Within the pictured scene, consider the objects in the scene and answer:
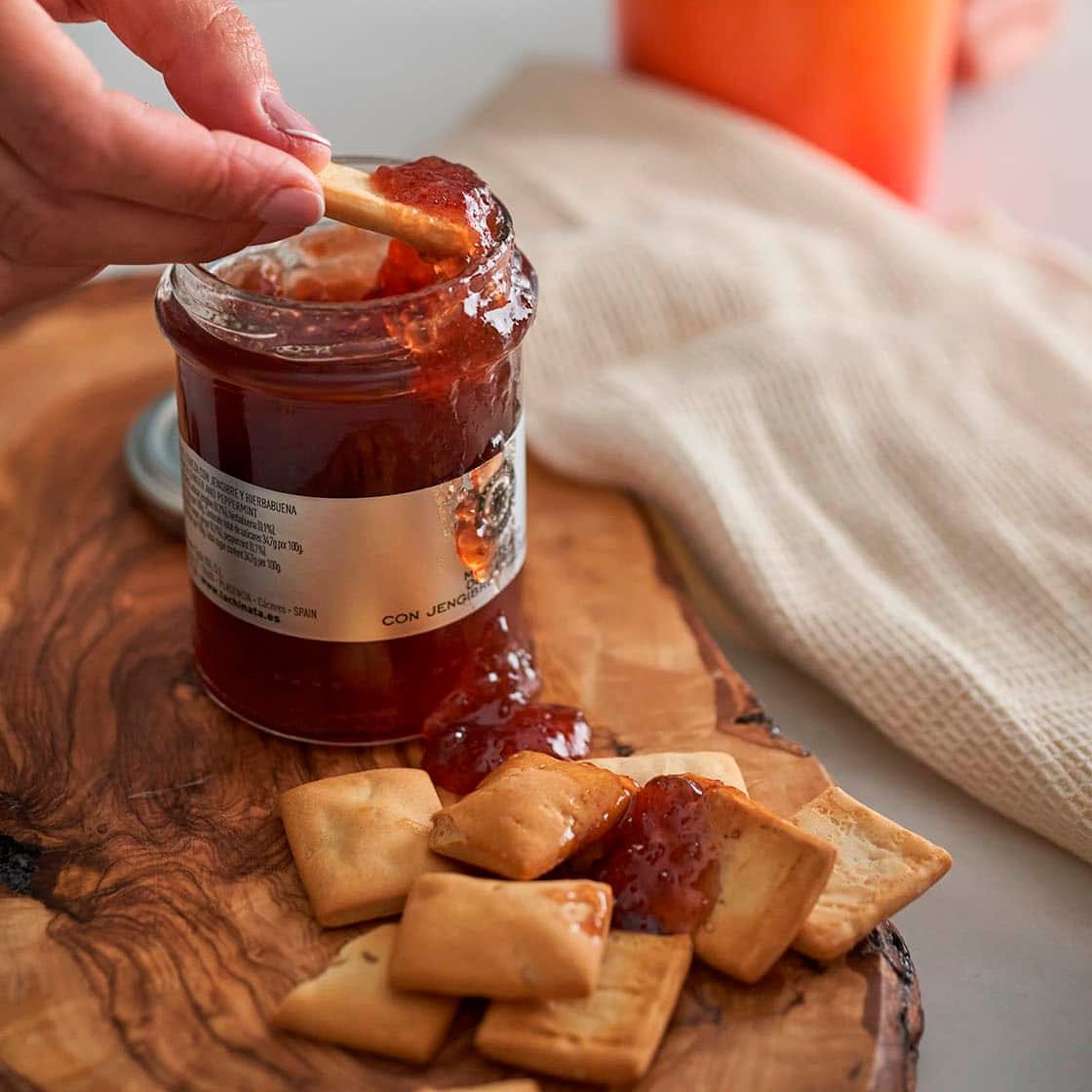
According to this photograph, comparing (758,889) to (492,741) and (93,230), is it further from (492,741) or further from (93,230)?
(93,230)

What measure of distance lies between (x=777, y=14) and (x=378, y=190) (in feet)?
2.70

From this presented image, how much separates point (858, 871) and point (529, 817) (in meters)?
0.19

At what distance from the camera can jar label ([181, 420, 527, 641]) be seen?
84 centimetres

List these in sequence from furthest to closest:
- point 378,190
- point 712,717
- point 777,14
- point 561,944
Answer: point 777,14
point 712,717
point 378,190
point 561,944

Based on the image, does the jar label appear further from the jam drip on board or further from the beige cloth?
the beige cloth

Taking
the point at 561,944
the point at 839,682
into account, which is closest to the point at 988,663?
the point at 839,682

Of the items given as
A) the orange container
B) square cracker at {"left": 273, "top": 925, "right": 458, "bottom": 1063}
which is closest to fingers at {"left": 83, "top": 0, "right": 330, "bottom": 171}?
square cracker at {"left": 273, "top": 925, "right": 458, "bottom": 1063}

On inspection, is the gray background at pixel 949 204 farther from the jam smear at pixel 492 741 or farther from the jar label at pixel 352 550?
the jar label at pixel 352 550

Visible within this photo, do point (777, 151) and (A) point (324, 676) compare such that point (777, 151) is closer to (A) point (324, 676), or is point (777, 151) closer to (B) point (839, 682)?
(B) point (839, 682)

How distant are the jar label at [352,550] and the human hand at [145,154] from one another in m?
0.16

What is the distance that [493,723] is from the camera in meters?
0.93

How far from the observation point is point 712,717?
38.0 inches

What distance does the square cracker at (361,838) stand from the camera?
79cm

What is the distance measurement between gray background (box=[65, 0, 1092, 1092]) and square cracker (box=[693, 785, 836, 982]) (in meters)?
0.14
